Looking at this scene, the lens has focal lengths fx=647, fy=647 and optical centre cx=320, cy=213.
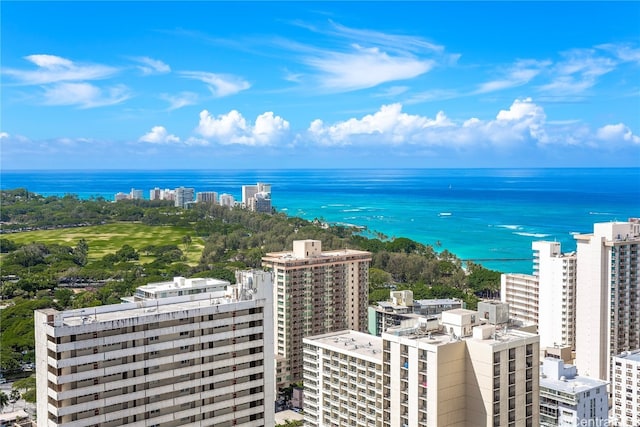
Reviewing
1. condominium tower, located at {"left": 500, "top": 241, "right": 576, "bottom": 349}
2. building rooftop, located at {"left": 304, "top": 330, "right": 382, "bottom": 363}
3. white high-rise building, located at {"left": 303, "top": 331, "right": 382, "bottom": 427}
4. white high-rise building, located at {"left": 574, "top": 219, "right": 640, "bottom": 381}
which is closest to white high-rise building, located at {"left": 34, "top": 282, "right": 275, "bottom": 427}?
white high-rise building, located at {"left": 303, "top": 331, "right": 382, "bottom": 427}

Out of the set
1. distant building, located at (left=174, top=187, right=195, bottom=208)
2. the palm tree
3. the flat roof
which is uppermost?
distant building, located at (left=174, top=187, right=195, bottom=208)

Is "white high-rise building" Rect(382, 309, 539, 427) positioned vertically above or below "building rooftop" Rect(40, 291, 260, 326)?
below

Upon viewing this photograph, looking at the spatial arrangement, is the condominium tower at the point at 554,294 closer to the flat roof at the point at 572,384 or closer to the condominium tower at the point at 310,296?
the condominium tower at the point at 310,296

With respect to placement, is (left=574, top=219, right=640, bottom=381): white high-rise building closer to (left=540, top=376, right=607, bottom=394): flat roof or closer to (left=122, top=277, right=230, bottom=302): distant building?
(left=540, top=376, right=607, bottom=394): flat roof

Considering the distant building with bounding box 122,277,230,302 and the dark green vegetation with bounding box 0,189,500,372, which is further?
the dark green vegetation with bounding box 0,189,500,372

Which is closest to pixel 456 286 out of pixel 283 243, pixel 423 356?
pixel 283 243

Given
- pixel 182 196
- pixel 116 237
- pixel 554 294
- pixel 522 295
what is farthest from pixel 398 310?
pixel 182 196
